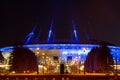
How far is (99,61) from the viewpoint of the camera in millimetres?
50719

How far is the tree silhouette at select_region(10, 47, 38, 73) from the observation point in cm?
4812

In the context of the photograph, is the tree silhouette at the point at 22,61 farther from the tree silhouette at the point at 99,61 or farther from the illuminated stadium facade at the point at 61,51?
the illuminated stadium facade at the point at 61,51

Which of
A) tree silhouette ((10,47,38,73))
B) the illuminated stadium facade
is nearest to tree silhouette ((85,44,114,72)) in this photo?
tree silhouette ((10,47,38,73))

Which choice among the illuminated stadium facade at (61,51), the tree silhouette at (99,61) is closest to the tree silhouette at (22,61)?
the tree silhouette at (99,61)

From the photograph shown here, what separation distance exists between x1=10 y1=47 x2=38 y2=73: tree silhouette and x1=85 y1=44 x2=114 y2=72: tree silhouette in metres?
7.60

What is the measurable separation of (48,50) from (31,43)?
16.1ft

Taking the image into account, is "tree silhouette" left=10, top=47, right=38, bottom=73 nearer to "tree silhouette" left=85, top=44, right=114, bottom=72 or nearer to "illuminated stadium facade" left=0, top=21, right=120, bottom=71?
"tree silhouette" left=85, top=44, right=114, bottom=72

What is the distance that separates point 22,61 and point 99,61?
1070 centimetres

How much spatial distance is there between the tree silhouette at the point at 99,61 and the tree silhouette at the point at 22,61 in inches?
299

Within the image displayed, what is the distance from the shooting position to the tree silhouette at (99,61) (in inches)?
1927

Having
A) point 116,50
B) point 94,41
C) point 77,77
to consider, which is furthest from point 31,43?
point 77,77

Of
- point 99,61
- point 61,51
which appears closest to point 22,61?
point 99,61

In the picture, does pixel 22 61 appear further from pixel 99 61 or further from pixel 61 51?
A: pixel 61 51

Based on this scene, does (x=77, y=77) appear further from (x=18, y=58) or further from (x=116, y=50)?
A: (x=116, y=50)
